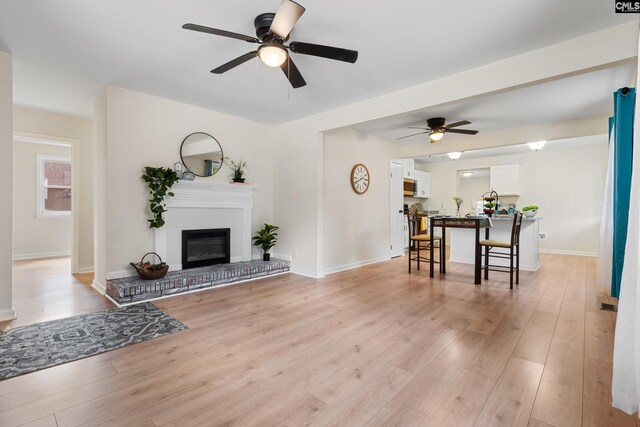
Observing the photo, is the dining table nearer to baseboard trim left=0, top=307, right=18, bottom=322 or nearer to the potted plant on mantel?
the potted plant on mantel

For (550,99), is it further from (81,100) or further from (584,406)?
(81,100)

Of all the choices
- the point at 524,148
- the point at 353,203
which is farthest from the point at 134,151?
the point at 524,148

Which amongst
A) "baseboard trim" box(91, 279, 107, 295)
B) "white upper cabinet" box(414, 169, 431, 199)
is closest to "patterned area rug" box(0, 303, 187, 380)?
"baseboard trim" box(91, 279, 107, 295)

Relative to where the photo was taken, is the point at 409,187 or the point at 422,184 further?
the point at 422,184

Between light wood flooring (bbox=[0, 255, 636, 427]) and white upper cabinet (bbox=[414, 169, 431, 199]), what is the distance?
5021 millimetres

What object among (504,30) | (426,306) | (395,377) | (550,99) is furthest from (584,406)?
(550,99)

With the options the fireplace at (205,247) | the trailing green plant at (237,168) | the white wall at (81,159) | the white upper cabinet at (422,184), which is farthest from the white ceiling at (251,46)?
the white upper cabinet at (422,184)

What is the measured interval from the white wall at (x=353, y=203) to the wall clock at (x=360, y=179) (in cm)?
8

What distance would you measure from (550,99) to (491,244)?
6.77 ft

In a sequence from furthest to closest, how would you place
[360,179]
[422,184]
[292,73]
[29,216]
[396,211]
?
1. [422,184]
2. [396,211]
3. [29,216]
4. [360,179]
5. [292,73]

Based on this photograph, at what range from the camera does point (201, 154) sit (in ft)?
14.5

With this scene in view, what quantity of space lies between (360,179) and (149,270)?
374 centimetres

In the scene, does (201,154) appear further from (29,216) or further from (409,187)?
(409,187)

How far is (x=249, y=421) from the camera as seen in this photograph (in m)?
1.48
